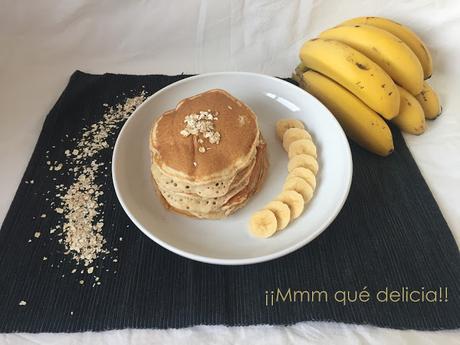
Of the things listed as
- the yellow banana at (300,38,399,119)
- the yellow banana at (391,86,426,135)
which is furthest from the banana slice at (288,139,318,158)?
the yellow banana at (391,86,426,135)

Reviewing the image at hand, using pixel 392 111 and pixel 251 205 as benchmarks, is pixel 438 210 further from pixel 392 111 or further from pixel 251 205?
pixel 251 205

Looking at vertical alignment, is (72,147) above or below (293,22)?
below

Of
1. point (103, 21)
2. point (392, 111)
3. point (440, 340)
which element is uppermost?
point (392, 111)

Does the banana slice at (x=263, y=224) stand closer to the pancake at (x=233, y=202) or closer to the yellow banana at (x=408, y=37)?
the pancake at (x=233, y=202)

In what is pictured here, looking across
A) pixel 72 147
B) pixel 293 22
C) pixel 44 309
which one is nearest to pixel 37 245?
pixel 44 309

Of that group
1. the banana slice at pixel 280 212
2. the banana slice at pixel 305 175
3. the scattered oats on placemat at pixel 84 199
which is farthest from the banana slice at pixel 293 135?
the scattered oats on placemat at pixel 84 199

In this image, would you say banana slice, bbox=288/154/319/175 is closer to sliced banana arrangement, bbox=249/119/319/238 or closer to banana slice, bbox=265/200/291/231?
sliced banana arrangement, bbox=249/119/319/238

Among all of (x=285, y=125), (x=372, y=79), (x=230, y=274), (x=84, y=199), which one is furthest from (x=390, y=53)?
(x=84, y=199)
